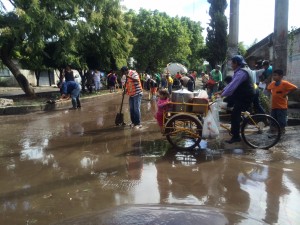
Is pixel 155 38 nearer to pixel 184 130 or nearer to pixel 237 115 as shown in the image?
pixel 237 115

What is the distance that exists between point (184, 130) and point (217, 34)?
28906mm

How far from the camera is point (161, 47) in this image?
41.7 meters

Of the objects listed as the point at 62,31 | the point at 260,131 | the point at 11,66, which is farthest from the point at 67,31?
the point at 260,131

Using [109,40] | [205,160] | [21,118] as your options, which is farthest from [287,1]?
[109,40]

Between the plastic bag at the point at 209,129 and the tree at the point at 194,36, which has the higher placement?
the tree at the point at 194,36

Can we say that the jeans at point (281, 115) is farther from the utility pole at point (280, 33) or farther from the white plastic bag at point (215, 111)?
the white plastic bag at point (215, 111)

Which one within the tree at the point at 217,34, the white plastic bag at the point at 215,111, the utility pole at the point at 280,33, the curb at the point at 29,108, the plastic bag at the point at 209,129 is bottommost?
the curb at the point at 29,108

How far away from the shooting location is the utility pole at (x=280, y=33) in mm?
8531

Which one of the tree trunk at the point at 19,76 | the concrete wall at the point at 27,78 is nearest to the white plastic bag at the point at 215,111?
the tree trunk at the point at 19,76

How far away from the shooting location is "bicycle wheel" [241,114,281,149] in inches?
278

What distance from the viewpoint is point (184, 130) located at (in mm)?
7027

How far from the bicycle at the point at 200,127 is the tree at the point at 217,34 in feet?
90.9

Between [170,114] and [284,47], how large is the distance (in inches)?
138

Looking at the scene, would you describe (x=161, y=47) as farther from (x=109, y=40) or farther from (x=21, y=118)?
(x=21, y=118)
